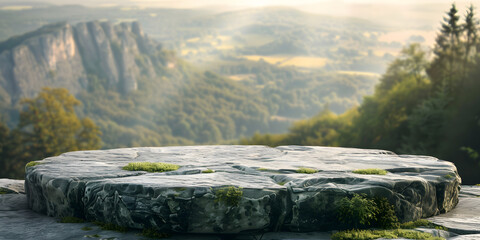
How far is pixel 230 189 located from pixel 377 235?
8.56ft

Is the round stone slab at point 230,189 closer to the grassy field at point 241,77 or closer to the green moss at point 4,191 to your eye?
the green moss at point 4,191

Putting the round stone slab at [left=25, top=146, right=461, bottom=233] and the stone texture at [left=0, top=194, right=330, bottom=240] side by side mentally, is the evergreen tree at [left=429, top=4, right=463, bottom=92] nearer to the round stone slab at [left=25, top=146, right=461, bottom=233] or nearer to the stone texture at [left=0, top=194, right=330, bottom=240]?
the round stone slab at [left=25, top=146, right=461, bottom=233]

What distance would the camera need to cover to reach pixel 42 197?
33.1ft

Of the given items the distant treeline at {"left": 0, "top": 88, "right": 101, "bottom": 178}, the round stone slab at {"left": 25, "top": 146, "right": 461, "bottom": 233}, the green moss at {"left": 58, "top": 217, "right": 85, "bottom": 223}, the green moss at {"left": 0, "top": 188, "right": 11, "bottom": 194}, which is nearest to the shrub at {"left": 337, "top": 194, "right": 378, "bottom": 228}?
the round stone slab at {"left": 25, "top": 146, "right": 461, "bottom": 233}

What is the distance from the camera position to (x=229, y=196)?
8.27 m

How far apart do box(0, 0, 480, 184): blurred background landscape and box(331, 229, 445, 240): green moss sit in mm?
27135

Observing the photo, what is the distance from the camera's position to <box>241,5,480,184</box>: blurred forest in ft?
108

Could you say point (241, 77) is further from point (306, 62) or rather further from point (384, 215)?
point (384, 215)

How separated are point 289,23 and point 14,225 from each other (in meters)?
153

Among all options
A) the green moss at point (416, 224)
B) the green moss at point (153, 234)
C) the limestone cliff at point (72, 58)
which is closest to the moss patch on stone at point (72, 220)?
the green moss at point (153, 234)

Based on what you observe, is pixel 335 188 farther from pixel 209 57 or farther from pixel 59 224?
pixel 209 57

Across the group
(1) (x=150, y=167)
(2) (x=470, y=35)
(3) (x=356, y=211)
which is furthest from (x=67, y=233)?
(2) (x=470, y=35)

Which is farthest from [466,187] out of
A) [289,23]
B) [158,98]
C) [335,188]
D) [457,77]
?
[289,23]

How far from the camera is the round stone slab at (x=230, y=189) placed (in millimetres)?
8344
